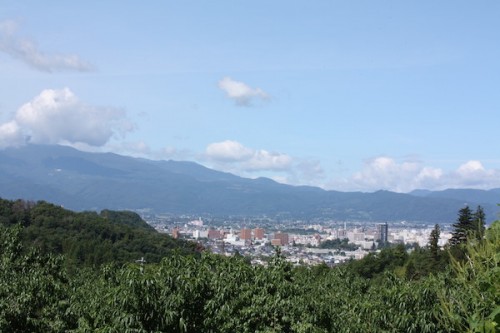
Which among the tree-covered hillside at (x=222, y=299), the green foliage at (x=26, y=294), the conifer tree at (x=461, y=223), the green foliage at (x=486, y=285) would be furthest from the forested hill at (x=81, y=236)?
the green foliage at (x=486, y=285)

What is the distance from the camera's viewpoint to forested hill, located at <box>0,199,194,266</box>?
45.4 m

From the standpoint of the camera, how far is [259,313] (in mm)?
9094

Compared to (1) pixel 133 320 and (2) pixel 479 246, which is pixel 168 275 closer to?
(1) pixel 133 320

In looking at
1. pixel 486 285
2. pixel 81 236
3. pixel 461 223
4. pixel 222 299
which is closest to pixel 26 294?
pixel 222 299

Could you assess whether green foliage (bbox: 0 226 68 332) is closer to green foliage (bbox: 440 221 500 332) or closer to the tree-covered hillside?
the tree-covered hillside

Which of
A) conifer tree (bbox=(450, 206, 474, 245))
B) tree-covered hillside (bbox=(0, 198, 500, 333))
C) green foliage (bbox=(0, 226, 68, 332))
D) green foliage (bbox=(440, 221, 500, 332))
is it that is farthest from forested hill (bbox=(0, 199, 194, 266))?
green foliage (bbox=(440, 221, 500, 332))

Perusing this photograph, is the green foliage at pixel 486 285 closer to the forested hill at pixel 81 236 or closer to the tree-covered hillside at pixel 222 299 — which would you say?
the tree-covered hillside at pixel 222 299

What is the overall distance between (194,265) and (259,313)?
148 cm

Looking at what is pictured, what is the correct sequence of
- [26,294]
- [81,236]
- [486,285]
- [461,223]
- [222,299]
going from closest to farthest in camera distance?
1. [486,285]
2. [222,299]
3. [26,294]
4. [461,223]
5. [81,236]

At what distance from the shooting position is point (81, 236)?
53.6 m

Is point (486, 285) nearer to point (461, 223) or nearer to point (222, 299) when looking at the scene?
point (222, 299)

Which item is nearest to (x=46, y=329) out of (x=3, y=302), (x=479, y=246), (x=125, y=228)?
(x=3, y=302)

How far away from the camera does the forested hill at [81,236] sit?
4541 cm

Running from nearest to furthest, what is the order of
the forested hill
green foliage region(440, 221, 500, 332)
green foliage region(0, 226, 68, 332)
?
1. green foliage region(440, 221, 500, 332)
2. green foliage region(0, 226, 68, 332)
3. the forested hill
